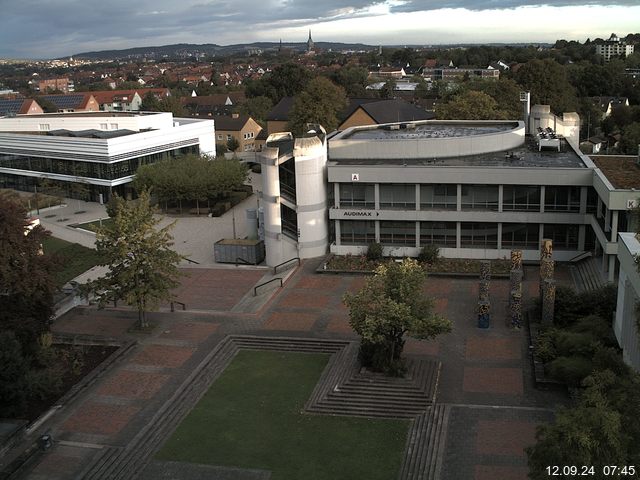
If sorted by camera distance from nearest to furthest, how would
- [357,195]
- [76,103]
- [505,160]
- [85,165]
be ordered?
[357,195]
[505,160]
[85,165]
[76,103]

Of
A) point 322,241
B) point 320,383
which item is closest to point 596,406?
point 320,383

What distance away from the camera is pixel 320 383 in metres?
25.6

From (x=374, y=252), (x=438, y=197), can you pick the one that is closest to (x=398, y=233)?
(x=374, y=252)

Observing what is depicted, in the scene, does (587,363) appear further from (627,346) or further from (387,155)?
(387,155)

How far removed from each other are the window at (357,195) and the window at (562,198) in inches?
378

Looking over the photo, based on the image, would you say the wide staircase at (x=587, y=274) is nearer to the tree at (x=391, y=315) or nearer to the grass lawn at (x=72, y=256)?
the tree at (x=391, y=315)

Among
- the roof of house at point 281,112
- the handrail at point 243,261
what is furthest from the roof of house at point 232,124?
the handrail at point 243,261

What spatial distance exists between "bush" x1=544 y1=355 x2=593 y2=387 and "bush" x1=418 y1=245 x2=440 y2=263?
1472 centimetres

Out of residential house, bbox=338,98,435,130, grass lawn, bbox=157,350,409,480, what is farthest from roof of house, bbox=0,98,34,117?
grass lawn, bbox=157,350,409,480

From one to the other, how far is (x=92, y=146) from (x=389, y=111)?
3575 cm

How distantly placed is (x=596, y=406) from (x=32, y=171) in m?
64.1

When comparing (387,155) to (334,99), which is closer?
(387,155)

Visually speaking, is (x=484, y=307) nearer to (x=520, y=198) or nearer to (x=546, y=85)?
(x=520, y=198)

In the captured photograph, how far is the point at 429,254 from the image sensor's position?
125 ft
